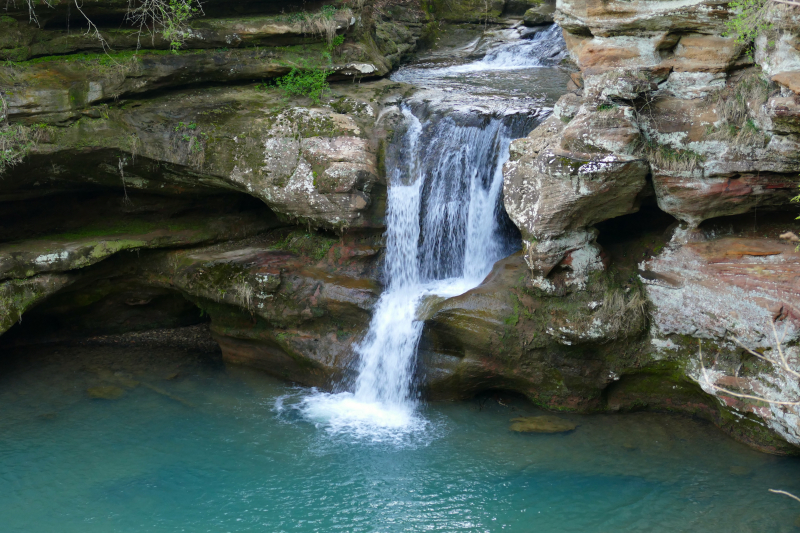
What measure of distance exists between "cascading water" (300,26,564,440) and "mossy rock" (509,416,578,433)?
1678mm

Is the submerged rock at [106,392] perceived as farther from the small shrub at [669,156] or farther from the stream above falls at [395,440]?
the small shrub at [669,156]

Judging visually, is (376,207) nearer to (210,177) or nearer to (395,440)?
(210,177)

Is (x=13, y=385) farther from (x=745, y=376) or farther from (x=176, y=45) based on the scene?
(x=745, y=376)

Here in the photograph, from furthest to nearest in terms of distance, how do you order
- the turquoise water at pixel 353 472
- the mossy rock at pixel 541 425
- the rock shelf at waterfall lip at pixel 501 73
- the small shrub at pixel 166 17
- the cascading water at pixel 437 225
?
1. the rock shelf at waterfall lip at pixel 501 73
2. the cascading water at pixel 437 225
3. the small shrub at pixel 166 17
4. the mossy rock at pixel 541 425
5. the turquoise water at pixel 353 472

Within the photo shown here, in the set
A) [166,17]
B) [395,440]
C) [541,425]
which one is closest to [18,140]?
[166,17]

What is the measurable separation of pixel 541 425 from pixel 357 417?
2.33m

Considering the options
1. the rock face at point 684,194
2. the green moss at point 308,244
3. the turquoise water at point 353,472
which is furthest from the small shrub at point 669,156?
the green moss at point 308,244

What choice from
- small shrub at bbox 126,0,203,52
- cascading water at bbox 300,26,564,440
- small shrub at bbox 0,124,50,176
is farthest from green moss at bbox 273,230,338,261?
small shrub at bbox 0,124,50,176

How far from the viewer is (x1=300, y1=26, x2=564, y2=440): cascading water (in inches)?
354

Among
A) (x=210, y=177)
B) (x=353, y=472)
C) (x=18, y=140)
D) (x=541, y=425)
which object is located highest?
(x=18, y=140)

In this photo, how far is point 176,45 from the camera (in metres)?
9.27

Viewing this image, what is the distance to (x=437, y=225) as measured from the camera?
9.34 m

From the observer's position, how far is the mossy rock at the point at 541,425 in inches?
317

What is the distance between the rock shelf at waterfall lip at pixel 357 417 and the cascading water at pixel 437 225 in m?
0.04
